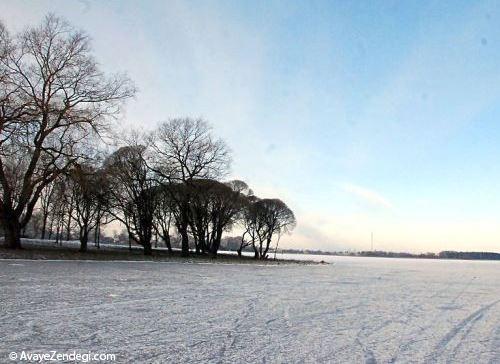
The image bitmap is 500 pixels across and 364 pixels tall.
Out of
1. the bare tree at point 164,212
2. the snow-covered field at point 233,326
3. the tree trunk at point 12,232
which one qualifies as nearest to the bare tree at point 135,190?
the bare tree at point 164,212

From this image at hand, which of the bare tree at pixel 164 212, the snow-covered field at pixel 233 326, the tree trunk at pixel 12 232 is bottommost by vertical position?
the snow-covered field at pixel 233 326

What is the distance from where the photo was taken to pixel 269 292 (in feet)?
52.1

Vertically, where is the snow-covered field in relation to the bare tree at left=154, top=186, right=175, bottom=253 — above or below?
below

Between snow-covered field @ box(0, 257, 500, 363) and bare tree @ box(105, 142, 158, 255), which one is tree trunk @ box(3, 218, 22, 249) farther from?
snow-covered field @ box(0, 257, 500, 363)

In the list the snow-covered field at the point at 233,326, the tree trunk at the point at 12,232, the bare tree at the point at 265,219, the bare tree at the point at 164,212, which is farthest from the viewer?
the bare tree at the point at 265,219

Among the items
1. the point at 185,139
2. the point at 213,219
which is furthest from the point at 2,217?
the point at 213,219

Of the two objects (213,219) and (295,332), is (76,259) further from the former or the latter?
(213,219)

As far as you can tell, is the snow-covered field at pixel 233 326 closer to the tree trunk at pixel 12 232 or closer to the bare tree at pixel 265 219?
the tree trunk at pixel 12 232

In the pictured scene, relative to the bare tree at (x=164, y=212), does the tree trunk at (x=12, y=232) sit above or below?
below

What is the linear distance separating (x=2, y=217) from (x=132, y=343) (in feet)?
89.1

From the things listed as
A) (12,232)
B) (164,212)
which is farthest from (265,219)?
(12,232)

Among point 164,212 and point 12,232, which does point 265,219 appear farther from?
point 12,232

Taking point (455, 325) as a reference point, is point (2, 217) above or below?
above

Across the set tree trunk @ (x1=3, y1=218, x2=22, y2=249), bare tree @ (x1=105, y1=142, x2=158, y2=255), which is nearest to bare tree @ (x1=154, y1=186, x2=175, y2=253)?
bare tree @ (x1=105, y1=142, x2=158, y2=255)
